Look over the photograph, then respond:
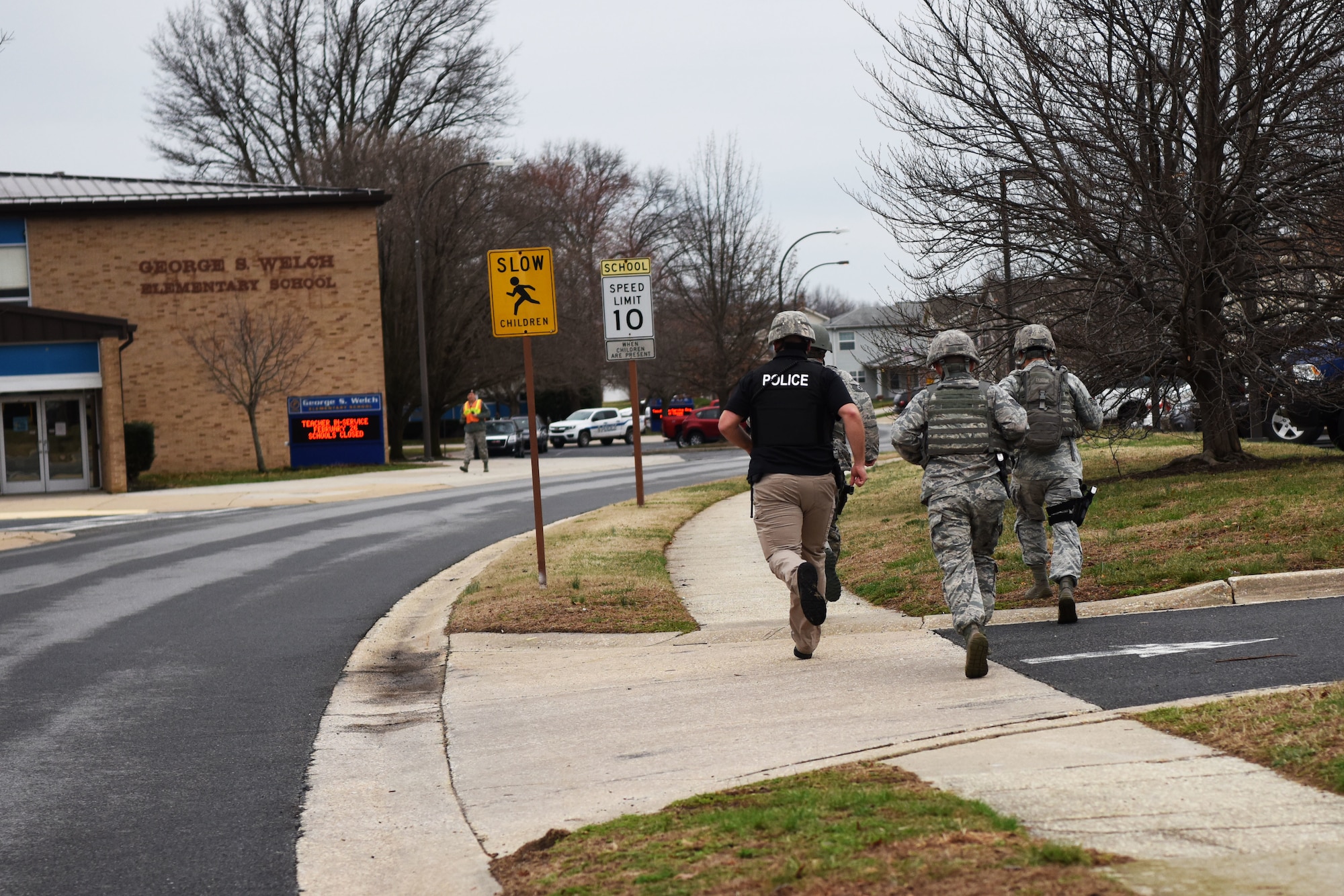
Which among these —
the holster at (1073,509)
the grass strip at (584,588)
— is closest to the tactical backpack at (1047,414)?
the holster at (1073,509)

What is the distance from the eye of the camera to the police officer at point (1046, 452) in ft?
29.8

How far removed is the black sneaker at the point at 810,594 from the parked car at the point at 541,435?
39462 millimetres

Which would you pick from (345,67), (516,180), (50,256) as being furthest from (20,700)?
(345,67)

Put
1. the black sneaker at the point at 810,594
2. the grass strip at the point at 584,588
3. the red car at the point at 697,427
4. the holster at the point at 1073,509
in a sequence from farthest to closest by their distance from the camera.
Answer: the red car at the point at 697,427, the grass strip at the point at 584,588, the holster at the point at 1073,509, the black sneaker at the point at 810,594

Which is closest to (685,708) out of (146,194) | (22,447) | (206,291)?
(22,447)

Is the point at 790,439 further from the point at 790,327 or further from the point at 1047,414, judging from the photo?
the point at 1047,414

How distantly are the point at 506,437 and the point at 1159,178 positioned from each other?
112 ft

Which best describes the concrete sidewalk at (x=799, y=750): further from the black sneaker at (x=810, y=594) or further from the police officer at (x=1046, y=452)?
the police officer at (x=1046, y=452)

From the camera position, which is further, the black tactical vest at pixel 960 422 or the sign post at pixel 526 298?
the sign post at pixel 526 298

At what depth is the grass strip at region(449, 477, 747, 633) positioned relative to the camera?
32.2ft

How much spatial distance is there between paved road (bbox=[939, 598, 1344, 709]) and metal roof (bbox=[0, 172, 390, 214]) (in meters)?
32.0

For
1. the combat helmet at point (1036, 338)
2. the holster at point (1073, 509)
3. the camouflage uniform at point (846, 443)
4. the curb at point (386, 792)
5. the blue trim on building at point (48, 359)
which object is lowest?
the curb at point (386, 792)

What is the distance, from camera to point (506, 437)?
4741 cm

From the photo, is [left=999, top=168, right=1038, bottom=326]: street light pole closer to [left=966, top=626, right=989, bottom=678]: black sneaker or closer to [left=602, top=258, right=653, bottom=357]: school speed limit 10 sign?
[left=602, top=258, right=653, bottom=357]: school speed limit 10 sign
